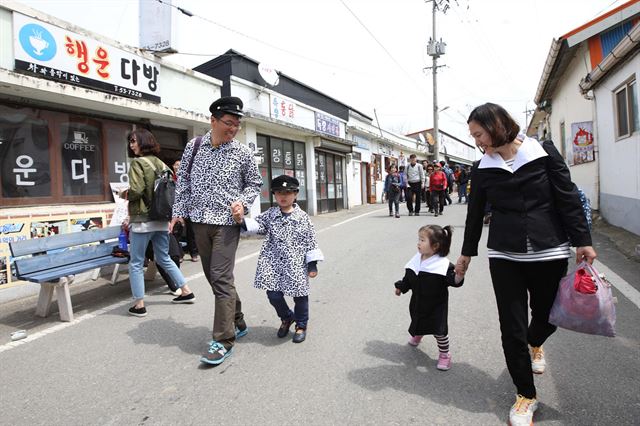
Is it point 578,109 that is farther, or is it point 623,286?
point 578,109

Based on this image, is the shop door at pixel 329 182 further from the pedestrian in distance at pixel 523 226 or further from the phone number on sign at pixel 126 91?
the pedestrian in distance at pixel 523 226

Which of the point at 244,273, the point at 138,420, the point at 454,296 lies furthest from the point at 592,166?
the point at 138,420

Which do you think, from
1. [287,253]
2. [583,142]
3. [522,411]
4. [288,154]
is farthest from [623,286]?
[288,154]

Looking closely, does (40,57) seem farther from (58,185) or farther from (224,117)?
(224,117)

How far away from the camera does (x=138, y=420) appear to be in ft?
8.15

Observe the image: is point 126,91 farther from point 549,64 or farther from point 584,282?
point 549,64

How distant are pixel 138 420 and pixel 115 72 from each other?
6.84 metres

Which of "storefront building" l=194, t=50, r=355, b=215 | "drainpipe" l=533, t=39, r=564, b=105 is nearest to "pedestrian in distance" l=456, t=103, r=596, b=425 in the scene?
"storefront building" l=194, t=50, r=355, b=215

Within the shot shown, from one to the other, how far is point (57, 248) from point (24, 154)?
263 centimetres

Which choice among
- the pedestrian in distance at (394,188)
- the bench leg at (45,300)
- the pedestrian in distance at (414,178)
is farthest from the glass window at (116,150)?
the pedestrian in distance at (414,178)

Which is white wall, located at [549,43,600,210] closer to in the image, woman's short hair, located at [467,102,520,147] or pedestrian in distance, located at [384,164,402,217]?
pedestrian in distance, located at [384,164,402,217]

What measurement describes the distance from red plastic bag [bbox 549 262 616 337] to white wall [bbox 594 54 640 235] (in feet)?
21.8

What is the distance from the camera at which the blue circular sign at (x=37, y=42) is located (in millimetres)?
6062

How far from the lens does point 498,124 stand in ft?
7.90
